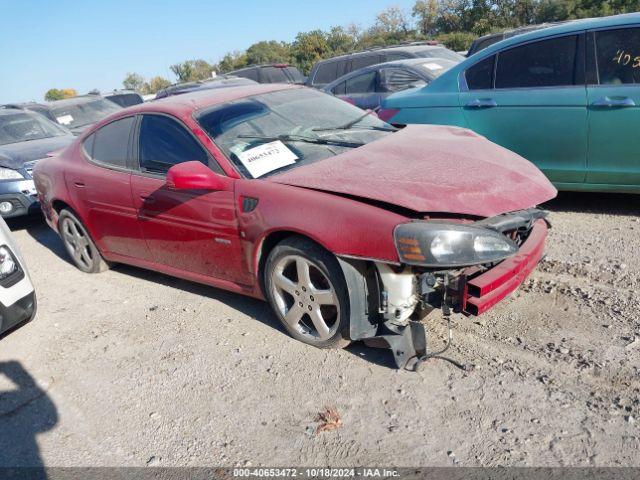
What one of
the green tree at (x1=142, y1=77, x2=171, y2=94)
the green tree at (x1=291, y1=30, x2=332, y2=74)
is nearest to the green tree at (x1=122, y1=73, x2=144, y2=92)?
the green tree at (x1=142, y1=77, x2=171, y2=94)

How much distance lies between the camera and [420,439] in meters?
2.60

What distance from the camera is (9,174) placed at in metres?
7.00

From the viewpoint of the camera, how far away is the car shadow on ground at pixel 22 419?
2852mm

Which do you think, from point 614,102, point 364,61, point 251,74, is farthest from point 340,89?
point 251,74

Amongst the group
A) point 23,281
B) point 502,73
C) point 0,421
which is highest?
point 502,73

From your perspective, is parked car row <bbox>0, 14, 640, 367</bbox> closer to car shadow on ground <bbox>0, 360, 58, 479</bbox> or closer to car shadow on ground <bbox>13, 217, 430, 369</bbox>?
car shadow on ground <bbox>13, 217, 430, 369</bbox>

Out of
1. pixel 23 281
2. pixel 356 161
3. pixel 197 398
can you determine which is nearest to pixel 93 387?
pixel 197 398

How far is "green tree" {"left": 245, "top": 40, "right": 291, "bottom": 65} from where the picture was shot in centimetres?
4248

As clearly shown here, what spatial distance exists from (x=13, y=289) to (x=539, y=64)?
15.3 ft

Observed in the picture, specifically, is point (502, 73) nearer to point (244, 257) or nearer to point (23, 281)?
point (244, 257)

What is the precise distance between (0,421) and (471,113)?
14.9 ft

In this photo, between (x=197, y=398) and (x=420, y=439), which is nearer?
(x=420, y=439)

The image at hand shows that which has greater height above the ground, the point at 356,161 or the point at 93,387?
the point at 356,161

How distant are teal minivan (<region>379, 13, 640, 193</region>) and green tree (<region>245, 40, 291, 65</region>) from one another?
3823 centimetres
